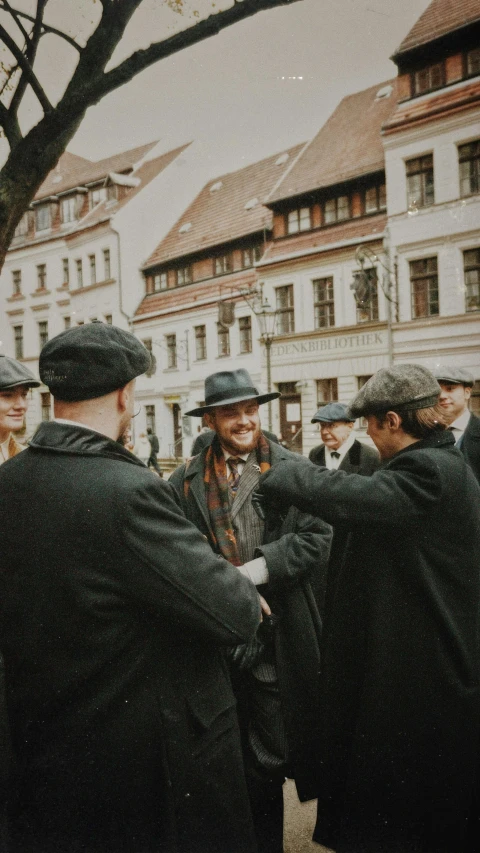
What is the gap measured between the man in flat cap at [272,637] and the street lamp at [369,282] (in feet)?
18.4

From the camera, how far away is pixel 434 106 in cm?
648

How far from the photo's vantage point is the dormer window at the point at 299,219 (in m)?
10.9

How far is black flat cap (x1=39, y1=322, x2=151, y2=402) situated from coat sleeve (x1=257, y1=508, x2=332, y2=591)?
3.27 feet

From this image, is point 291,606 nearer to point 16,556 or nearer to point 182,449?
point 16,556

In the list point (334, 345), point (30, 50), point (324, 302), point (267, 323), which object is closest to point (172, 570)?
point (30, 50)

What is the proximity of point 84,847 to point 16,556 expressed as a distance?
65 cm

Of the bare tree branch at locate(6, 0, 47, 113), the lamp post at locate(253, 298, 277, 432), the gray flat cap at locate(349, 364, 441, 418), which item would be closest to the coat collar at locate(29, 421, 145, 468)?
the gray flat cap at locate(349, 364, 441, 418)

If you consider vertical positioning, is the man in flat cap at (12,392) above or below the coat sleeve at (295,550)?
above

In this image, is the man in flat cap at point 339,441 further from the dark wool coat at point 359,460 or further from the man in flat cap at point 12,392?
the man in flat cap at point 12,392

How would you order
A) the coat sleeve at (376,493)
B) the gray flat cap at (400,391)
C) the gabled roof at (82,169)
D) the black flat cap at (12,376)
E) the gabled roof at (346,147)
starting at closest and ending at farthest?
the coat sleeve at (376,493)
the gray flat cap at (400,391)
the black flat cap at (12,376)
the gabled roof at (82,169)
the gabled roof at (346,147)

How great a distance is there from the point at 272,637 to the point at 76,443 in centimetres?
131

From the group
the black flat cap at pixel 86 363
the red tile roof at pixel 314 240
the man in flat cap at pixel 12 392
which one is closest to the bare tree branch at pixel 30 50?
the man in flat cap at pixel 12 392

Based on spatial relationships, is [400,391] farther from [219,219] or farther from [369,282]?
[219,219]

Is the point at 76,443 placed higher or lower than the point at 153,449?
higher
